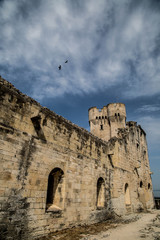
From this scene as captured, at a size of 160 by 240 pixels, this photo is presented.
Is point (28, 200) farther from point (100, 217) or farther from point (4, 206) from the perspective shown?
point (100, 217)

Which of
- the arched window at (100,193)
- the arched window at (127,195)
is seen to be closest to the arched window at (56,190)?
the arched window at (100,193)

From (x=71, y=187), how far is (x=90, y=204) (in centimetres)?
173

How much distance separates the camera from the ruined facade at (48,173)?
4934 mm

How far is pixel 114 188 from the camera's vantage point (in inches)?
410

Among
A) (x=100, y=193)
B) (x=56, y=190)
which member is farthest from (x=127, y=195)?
(x=56, y=190)

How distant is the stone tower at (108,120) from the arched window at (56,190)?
25.8m

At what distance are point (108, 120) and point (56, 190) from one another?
27.8m

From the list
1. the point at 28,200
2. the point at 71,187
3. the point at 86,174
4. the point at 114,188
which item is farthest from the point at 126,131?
the point at 28,200

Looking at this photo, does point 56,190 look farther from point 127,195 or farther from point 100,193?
point 127,195

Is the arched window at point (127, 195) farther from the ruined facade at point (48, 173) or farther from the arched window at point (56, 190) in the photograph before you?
the arched window at point (56, 190)

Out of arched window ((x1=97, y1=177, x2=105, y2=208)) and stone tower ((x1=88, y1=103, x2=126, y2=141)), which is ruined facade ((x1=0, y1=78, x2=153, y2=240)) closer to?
arched window ((x1=97, y1=177, x2=105, y2=208))

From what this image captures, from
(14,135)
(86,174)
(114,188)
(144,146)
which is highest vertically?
(144,146)

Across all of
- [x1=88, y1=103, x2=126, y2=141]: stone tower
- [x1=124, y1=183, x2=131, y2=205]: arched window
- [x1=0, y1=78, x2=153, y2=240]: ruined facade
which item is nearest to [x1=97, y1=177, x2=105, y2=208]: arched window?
[x1=0, y1=78, x2=153, y2=240]: ruined facade

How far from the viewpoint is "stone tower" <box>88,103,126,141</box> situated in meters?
32.5
